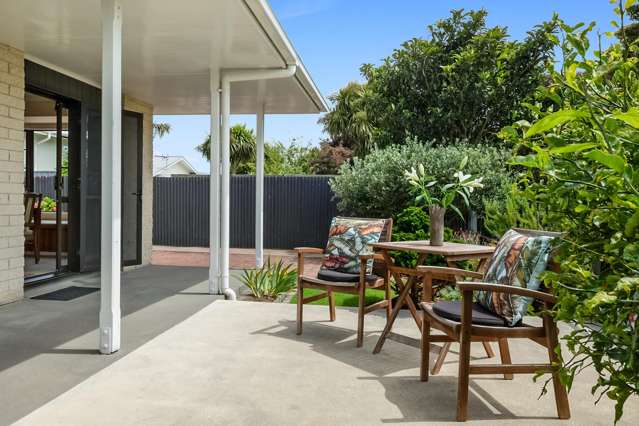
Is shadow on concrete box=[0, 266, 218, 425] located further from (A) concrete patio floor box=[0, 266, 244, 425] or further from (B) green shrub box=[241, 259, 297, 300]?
(B) green shrub box=[241, 259, 297, 300]

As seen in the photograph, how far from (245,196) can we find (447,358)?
820 centimetres

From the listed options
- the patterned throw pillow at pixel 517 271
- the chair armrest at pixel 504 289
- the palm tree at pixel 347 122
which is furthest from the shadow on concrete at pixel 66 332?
the palm tree at pixel 347 122

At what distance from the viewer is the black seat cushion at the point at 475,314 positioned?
254 cm

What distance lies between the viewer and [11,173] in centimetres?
466

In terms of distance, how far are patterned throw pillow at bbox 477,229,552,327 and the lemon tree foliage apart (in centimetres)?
132

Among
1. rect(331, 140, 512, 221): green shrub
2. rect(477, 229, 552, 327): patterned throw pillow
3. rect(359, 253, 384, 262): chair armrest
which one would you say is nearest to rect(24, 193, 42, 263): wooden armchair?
rect(331, 140, 512, 221): green shrub

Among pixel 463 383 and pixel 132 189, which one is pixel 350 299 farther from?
pixel 132 189

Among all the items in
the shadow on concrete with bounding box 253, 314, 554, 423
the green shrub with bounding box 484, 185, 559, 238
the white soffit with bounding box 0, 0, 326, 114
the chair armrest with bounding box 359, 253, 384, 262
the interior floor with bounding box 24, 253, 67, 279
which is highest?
the white soffit with bounding box 0, 0, 326, 114

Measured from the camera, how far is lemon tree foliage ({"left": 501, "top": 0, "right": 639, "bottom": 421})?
93 centimetres

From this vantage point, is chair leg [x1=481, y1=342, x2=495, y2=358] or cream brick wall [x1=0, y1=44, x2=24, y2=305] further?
cream brick wall [x1=0, y1=44, x2=24, y2=305]

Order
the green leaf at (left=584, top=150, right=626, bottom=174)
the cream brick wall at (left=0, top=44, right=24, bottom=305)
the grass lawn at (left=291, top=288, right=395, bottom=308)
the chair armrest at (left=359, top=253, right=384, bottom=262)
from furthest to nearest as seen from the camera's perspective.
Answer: the grass lawn at (left=291, top=288, right=395, bottom=308) → the cream brick wall at (left=0, top=44, right=24, bottom=305) → the chair armrest at (left=359, top=253, right=384, bottom=262) → the green leaf at (left=584, top=150, right=626, bottom=174)

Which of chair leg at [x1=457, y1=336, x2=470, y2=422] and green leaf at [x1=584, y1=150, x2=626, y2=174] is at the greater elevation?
green leaf at [x1=584, y1=150, x2=626, y2=174]

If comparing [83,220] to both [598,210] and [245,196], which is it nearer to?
[245,196]

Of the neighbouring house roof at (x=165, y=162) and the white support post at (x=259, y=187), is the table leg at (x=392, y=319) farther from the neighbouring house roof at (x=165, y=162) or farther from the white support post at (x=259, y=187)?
the neighbouring house roof at (x=165, y=162)
